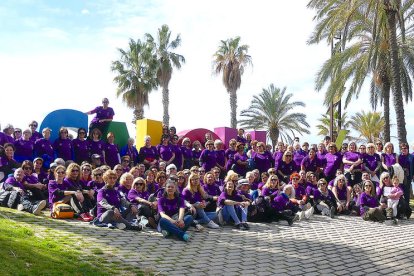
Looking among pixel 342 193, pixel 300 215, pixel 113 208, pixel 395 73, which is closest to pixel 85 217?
pixel 113 208

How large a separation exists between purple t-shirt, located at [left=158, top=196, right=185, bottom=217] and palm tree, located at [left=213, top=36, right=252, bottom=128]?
95.8 feet

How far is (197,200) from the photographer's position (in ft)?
31.9

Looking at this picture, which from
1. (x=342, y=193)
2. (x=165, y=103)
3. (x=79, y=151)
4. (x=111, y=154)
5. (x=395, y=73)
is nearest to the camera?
(x=79, y=151)

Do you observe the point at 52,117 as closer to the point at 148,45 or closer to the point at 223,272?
the point at 223,272

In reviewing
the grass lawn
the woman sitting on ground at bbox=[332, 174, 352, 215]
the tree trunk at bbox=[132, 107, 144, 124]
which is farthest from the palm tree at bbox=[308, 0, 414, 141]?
the tree trunk at bbox=[132, 107, 144, 124]

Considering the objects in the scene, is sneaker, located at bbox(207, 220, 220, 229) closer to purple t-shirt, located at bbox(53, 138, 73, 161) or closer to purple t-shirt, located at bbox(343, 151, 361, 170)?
purple t-shirt, located at bbox(53, 138, 73, 161)

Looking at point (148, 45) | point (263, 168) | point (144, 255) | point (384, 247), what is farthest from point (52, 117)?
point (148, 45)

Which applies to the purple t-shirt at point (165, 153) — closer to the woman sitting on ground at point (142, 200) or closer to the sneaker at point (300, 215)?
the woman sitting on ground at point (142, 200)

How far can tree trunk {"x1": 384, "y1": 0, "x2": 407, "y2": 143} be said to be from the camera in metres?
16.0

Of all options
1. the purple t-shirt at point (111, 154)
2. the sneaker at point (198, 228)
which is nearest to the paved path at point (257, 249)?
the sneaker at point (198, 228)

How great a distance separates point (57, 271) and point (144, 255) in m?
1.64

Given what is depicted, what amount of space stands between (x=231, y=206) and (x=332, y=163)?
4719mm

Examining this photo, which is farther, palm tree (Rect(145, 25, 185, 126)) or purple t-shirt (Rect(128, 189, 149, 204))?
palm tree (Rect(145, 25, 185, 126))

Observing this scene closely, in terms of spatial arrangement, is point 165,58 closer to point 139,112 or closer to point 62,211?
point 139,112
